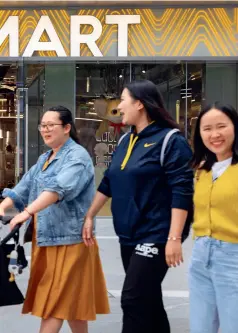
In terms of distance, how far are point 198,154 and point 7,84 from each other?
1223 centimetres

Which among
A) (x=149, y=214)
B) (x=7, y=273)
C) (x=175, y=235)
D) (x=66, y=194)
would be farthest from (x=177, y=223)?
(x=7, y=273)

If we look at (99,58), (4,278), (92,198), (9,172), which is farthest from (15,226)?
(9,172)

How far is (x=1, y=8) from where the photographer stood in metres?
14.4

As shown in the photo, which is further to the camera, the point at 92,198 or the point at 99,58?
the point at 99,58

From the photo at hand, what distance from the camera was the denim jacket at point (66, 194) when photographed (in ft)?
12.8

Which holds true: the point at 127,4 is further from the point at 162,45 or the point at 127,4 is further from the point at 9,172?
the point at 9,172

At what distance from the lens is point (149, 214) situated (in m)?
3.51

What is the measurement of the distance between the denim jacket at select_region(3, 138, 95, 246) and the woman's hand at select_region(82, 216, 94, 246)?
0.08 m

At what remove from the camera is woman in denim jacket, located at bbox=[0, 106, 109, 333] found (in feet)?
13.0

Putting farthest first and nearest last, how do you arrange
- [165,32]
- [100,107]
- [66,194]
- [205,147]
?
[165,32]
[100,107]
[66,194]
[205,147]

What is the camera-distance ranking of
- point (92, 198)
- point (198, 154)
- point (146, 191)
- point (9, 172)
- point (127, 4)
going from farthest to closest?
point (9, 172) → point (127, 4) → point (92, 198) → point (146, 191) → point (198, 154)

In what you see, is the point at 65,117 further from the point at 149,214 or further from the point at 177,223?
the point at 177,223

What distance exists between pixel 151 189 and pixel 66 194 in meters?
0.61

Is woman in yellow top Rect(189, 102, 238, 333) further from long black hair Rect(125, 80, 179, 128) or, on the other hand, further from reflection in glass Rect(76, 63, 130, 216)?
reflection in glass Rect(76, 63, 130, 216)
